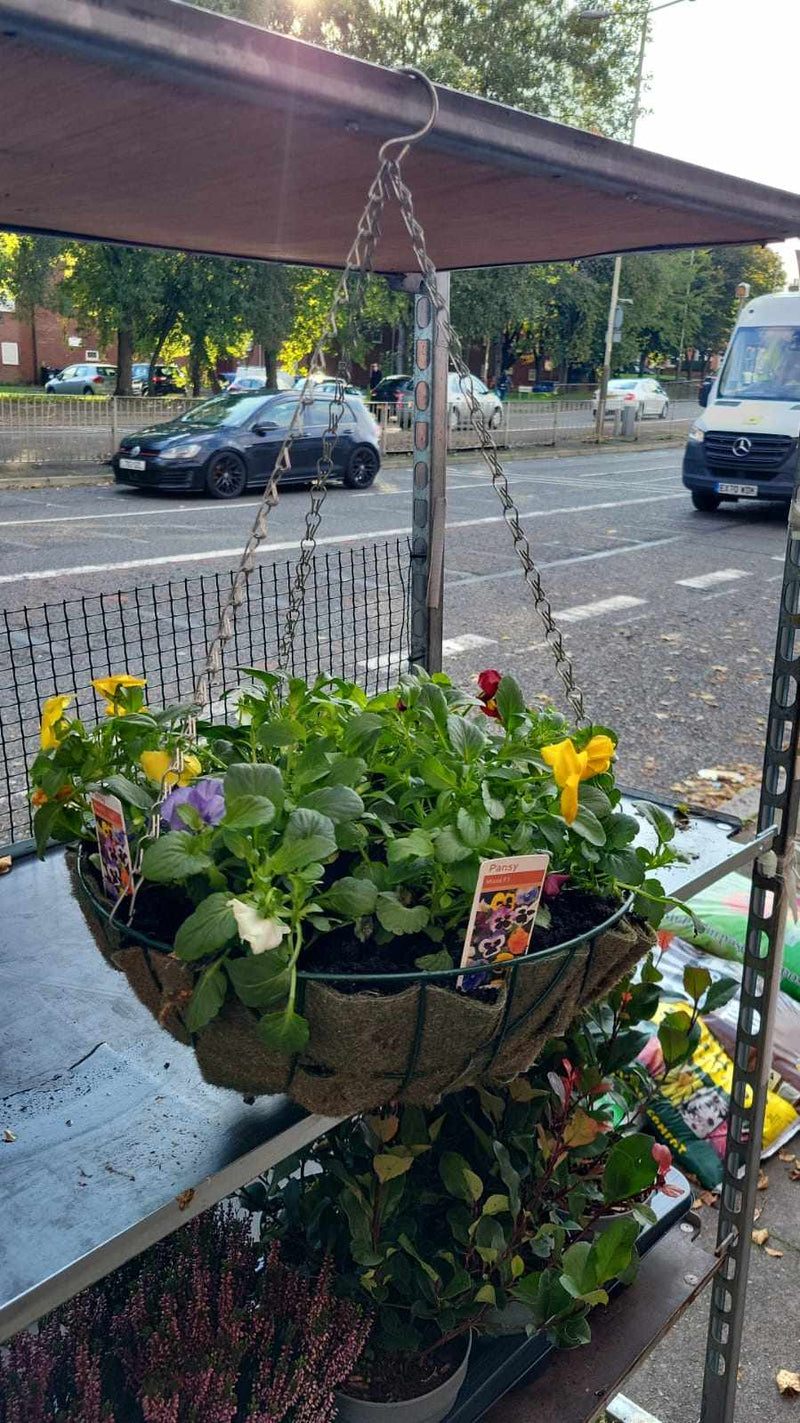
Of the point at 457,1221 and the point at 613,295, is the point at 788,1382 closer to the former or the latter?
the point at 457,1221

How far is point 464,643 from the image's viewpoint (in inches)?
308

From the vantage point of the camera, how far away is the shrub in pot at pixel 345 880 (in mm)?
1093

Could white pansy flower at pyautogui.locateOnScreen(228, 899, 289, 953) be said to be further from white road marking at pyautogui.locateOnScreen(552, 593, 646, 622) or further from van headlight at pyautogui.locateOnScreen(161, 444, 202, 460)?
van headlight at pyautogui.locateOnScreen(161, 444, 202, 460)

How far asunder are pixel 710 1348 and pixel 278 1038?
1568mm

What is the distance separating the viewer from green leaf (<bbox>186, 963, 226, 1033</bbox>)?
41.8 inches

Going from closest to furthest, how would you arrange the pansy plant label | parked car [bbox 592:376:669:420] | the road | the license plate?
the pansy plant label
the road
the license plate
parked car [bbox 592:376:669:420]

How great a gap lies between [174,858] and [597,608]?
8431 mm

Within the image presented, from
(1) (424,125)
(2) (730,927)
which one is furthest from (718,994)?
(2) (730,927)

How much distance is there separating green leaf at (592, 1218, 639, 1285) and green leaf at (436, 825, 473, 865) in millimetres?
614

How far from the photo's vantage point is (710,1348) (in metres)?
2.17

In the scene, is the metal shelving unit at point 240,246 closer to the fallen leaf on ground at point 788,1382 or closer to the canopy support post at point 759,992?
the canopy support post at point 759,992

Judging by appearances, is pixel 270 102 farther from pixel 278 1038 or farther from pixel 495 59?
pixel 495 59

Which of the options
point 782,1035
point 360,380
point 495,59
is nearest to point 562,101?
point 495,59

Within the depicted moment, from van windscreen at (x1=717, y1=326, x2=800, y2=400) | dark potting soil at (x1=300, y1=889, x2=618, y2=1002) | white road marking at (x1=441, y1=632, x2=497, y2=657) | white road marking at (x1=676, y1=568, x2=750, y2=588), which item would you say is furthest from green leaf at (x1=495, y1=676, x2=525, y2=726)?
van windscreen at (x1=717, y1=326, x2=800, y2=400)
